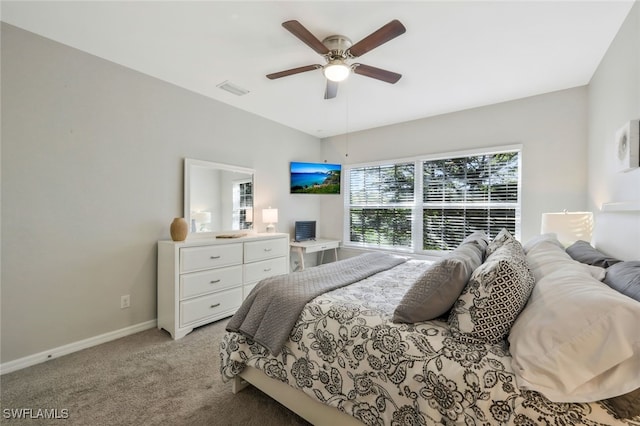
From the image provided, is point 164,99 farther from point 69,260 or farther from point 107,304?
point 107,304

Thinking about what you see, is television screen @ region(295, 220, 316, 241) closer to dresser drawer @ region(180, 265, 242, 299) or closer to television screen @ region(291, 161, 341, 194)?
television screen @ region(291, 161, 341, 194)

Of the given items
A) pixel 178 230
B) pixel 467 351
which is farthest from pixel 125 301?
pixel 467 351

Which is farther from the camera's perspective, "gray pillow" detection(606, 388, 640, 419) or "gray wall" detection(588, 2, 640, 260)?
"gray wall" detection(588, 2, 640, 260)

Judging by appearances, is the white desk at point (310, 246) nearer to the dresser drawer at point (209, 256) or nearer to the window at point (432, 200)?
the window at point (432, 200)

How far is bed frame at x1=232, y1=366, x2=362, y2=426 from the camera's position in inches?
54.8

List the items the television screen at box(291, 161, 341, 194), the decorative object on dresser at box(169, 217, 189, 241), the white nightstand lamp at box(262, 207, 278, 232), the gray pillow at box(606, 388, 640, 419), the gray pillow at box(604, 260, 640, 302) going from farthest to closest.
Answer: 1. the television screen at box(291, 161, 341, 194)
2. the white nightstand lamp at box(262, 207, 278, 232)
3. the decorative object on dresser at box(169, 217, 189, 241)
4. the gray pillow at box(604, 260, 640, 302)
5. the gray pillow at box(606, 388, 640, 419)

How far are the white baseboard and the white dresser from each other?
19cm

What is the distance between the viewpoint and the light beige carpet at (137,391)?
1596 millimetres

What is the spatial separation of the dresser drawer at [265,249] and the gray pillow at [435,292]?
2.23 meters

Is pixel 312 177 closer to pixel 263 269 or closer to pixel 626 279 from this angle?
pixel 263 269

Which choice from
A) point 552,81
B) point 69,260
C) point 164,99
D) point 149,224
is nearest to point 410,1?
point 552,81

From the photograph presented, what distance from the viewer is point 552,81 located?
2.81m

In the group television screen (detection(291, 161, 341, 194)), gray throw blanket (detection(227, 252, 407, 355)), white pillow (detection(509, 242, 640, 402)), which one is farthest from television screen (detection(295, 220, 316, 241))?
white pillow (detection(509, 242, 640, 402))

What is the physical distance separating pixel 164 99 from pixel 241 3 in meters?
1.59
